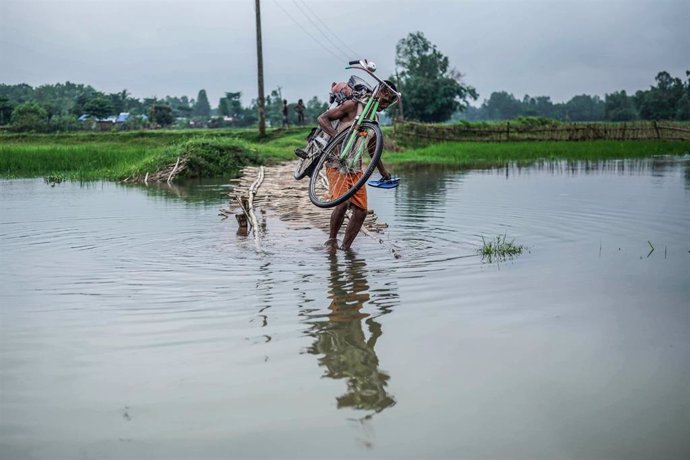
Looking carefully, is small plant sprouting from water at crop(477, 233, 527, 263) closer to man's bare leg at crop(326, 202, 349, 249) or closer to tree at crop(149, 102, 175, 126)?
man's bare leg at crop(326, 202, 349, 249)

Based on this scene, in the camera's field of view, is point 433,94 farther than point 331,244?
Yes

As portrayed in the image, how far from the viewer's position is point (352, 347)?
14.4ft

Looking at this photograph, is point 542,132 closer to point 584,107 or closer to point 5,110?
point 5,110

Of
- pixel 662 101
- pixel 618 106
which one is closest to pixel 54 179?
pixel 662 101

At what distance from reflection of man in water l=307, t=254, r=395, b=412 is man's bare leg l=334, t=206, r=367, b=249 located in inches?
51.2

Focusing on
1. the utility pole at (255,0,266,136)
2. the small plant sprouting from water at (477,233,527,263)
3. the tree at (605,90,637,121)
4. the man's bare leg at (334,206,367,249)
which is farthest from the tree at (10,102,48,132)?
the tree at (605,90,637,121)

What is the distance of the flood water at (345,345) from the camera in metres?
3.13

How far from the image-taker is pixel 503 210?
1120 cm

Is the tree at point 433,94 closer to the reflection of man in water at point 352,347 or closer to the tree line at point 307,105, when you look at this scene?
the tree line at point 307,105

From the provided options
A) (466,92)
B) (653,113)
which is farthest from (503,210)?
(653,113)

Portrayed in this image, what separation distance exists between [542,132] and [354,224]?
26800 millimetres

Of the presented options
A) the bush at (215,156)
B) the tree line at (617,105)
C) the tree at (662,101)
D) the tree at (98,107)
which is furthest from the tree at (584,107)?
the bush at (215,156)

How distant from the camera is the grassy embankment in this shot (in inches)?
757

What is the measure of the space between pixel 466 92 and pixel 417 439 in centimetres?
5873
